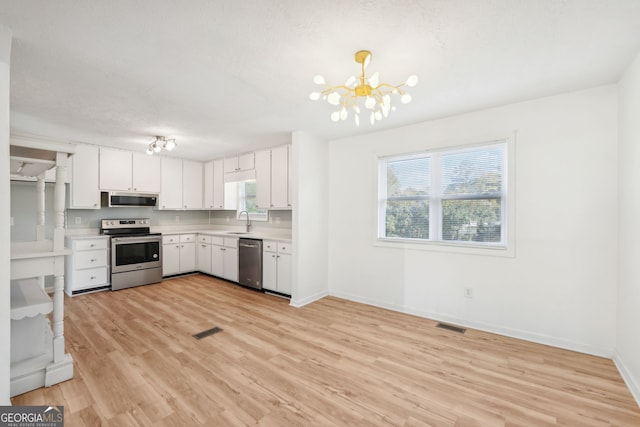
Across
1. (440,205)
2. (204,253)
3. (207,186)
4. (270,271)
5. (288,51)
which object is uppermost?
(288,51)

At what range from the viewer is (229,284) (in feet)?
16.3

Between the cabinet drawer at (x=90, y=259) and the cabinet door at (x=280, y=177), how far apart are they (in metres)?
2.89

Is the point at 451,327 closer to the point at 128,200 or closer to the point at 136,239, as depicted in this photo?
the point at 136,239

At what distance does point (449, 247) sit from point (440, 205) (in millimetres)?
522

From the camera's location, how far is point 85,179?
14.7ft

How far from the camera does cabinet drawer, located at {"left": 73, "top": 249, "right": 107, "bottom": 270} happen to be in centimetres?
424

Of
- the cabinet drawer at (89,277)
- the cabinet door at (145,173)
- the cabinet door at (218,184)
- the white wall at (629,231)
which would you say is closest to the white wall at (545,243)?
the white wall at (629,231)

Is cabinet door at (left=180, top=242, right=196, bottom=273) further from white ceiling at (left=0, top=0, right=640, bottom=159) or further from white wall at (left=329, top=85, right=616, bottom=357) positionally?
white wall at (left=329, top=85, right=616, bottom=357)

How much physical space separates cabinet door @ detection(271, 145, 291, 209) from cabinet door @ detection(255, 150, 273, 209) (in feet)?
0.31

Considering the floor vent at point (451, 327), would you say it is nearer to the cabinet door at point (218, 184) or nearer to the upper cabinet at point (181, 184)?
the cabinet door at point (218, 184)

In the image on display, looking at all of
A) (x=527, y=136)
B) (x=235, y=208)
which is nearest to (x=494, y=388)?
(x=527, y=136)

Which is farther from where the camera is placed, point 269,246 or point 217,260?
point 217,260

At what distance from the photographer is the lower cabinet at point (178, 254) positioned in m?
5.20

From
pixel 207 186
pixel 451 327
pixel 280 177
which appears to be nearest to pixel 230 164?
pixel 207 186
